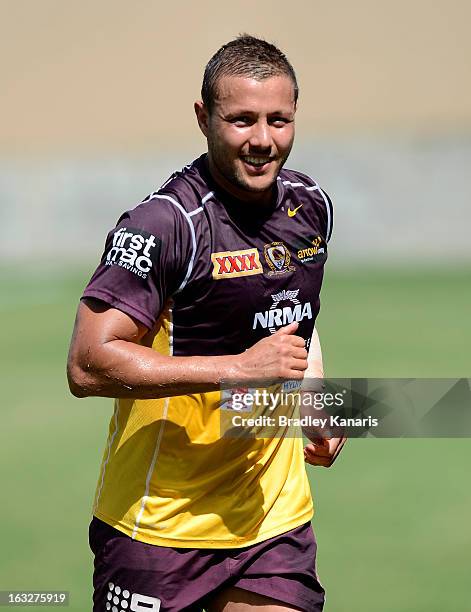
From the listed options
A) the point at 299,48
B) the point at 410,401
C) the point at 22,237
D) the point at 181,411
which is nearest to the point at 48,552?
the point at 410,401

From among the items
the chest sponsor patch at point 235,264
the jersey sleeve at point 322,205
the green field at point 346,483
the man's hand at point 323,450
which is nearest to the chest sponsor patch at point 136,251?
the chest sponsor patch at point 235,264

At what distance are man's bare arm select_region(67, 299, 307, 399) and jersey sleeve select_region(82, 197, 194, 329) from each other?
0.16 feet

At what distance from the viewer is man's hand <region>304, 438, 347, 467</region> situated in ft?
16.2

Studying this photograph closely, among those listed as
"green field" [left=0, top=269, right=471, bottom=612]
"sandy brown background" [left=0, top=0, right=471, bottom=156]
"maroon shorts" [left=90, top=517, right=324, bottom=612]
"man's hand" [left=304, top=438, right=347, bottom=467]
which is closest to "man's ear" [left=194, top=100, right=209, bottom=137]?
"man's hand" [left=304, top=438, right=347, bottom=467]

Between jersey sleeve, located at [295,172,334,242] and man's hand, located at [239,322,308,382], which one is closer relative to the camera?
man's hand, located at [239,322,308,382]

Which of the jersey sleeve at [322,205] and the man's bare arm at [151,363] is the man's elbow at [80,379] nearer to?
the man's bare arm at [151,363]

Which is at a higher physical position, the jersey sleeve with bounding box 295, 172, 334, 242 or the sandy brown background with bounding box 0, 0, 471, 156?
the sandy brown background with bounding box 0, 0, 471, 156

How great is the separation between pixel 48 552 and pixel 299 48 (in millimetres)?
21461

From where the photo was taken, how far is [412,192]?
72.0 feet

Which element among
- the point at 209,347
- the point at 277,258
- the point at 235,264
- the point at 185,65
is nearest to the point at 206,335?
the point at 209,347

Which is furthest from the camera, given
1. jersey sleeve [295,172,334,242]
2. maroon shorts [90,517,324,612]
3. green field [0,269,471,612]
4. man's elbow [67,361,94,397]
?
green field [0,269,471,612]

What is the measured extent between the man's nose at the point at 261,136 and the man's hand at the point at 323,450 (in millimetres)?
1220

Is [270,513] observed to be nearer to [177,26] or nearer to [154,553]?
[154,553]

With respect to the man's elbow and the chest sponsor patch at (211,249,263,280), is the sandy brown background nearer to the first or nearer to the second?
the chest sponsor patch at (211,249,263,280)
